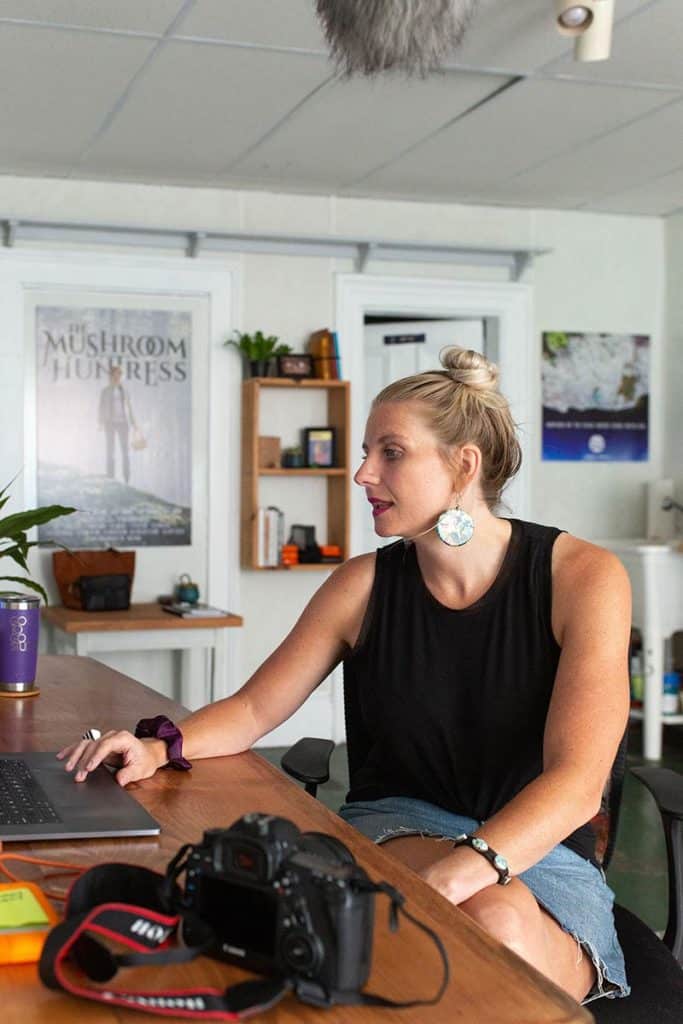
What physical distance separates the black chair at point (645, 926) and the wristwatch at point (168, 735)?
336mm

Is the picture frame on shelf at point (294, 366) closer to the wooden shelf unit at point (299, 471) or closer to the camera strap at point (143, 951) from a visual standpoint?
the wooden shelf unit at point (299, 471)

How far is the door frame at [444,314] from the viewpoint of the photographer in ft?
19.9

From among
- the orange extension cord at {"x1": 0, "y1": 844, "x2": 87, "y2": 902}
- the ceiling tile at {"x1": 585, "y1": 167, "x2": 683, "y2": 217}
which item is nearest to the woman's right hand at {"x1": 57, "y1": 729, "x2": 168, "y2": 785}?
the orange extension cord at {"x1": 0, "y1": 844, "x2": 87, "y2": 902}

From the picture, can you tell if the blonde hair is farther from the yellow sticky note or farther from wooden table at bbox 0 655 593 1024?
the yellow sticky note

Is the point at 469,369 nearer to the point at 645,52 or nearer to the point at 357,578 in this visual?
the point at 357,578

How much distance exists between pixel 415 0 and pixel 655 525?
5.11 m

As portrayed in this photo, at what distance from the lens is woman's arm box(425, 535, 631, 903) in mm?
→ 1744

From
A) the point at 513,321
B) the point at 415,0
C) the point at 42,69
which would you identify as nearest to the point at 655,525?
the point at 513,321

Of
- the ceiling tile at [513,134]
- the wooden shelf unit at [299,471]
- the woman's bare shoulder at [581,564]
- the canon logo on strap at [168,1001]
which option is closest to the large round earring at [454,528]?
the woman's bare shoulder at [581,564]

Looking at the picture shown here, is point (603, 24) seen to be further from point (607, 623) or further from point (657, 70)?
point (607, 623)

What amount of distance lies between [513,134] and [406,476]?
313 cm

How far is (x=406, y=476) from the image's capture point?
2.17 meters

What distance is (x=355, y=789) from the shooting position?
7.47 feet

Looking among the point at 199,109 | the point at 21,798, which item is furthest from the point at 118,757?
the point at 199,109
